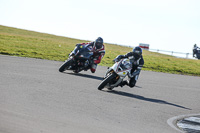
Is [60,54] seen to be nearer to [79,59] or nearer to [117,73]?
[79,59]

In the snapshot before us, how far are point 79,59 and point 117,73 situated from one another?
4340mm

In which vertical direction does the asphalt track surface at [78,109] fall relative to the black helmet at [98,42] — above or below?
below

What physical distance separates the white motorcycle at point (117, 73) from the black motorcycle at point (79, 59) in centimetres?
375

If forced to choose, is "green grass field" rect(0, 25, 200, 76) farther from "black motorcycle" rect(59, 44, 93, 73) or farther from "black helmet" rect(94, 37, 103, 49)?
"black helmet" rect(94, 37, 103, 49)

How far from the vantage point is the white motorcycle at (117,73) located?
1142 centimetres

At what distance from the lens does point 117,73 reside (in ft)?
37.4

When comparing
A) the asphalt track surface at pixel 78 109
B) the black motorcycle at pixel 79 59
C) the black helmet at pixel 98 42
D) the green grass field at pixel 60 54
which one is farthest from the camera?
the green grass field at pixel 60 54

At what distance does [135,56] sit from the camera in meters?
12.2

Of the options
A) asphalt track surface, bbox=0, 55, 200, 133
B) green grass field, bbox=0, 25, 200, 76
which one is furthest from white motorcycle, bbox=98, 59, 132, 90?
green grass field, bbox=0, 25, 200, 76

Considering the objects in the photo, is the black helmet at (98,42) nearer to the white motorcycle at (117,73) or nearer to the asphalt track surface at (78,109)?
the asphalt track surface at (78,109)

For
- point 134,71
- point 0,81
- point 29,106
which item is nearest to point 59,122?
point 29,106

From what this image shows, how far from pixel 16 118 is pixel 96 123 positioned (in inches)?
56.3

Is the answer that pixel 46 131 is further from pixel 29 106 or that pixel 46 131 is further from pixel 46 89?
pixel 46 89

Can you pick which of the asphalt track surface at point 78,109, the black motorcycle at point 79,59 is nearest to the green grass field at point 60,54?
the black motorcycle at point 79,59
